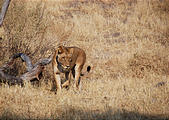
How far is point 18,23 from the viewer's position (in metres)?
9.98

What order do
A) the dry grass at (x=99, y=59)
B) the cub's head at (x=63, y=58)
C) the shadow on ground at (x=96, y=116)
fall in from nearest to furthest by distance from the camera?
the shadow on ground at (x=96, y=116) → the dry grass at (x=99, y=59) → the cub's head at (x=63, y=58)

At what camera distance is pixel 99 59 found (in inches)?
530

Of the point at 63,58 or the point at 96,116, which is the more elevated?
the point at 63,58

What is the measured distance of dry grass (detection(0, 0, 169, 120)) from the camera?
6.80 metres

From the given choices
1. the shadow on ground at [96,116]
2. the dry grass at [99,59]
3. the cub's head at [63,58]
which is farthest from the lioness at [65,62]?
the shadow on ground at [96,116]

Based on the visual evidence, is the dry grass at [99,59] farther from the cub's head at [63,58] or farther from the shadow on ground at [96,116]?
the cub's head at [63,58]

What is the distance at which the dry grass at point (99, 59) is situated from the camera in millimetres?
6805

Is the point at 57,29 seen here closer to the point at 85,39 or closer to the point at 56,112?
the point at 85,39

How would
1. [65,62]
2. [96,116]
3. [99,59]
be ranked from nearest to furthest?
[96,116] → [65,62] → [99,59]

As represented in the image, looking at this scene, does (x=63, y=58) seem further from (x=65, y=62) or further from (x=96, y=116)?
(x=96, y=116)

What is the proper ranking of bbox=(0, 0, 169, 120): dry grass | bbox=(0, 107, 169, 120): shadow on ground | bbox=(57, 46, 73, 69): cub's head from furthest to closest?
bbox=(57, 46, 73, 69): cub's head
bbox=(0, 0, 169, 120): dry grass
bbox=(0, 107, 169, 120): shadow on ground

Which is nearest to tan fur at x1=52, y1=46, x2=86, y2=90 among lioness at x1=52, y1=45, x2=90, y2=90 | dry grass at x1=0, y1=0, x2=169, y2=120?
lioness at x1=52, y1=45, x2=90, y2=90

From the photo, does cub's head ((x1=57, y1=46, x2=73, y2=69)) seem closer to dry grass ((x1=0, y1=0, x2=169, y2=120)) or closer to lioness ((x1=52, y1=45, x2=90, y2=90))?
lioness ((x1=52, y1=45, x2=90, y2=90))

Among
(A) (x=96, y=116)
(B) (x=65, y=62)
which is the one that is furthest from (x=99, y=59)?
(A) (x=96, y=116)
